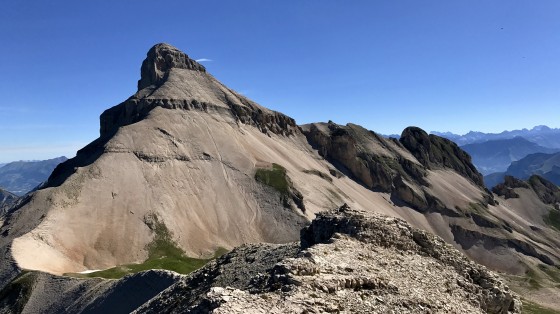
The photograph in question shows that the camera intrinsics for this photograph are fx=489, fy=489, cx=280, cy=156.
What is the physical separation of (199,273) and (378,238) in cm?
1721

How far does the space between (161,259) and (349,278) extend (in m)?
97.7

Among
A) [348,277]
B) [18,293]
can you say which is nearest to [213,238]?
[18,293]

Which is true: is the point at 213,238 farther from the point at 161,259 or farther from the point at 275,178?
the point at 275,178

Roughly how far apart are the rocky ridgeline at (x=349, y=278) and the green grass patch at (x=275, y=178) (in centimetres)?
12168

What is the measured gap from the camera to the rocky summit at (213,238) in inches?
1134

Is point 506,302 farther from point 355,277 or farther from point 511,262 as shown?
point 511,262

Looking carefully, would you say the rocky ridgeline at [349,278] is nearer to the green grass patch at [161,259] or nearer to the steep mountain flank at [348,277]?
the steep mountain flank at [348,277]

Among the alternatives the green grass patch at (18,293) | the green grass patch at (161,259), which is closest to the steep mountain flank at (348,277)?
the green grass patch at (18,293)

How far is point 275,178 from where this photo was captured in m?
171

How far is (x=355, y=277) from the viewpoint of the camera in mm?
28406

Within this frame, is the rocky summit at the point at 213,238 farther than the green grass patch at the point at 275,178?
No

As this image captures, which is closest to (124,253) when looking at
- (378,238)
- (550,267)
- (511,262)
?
(378,238)

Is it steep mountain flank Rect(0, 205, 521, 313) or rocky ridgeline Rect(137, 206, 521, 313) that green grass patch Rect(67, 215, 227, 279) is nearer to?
steep mountain flank Rect(0, 205, 521, 313)

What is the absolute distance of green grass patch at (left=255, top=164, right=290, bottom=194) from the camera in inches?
6556
